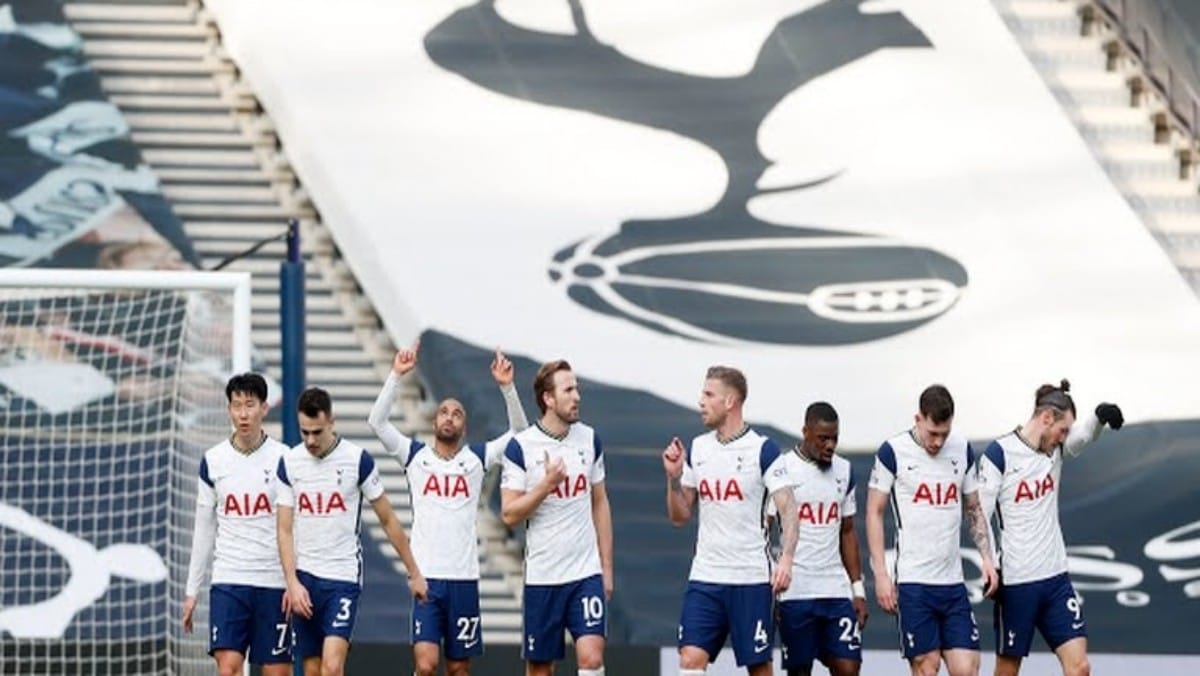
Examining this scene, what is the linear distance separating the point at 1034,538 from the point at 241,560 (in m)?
3.86

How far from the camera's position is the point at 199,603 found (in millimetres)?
16344

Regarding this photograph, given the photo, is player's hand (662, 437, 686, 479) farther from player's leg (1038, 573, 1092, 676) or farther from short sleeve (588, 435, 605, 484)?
player's leg (1038, 573, 1092, 676)

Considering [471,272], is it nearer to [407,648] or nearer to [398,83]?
[398,83]

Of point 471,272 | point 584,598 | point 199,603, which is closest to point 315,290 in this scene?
point 471,272

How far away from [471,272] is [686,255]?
1.55 m

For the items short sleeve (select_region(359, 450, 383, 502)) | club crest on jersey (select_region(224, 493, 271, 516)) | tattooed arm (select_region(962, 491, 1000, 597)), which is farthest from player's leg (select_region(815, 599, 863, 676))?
club crest on jersey (select_region(224, 493, 271, 516))

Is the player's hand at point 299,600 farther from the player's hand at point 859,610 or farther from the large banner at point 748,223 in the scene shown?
the large banner at point 748,223

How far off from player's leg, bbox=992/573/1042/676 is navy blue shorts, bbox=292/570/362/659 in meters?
3.16

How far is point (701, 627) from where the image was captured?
46.0 ft

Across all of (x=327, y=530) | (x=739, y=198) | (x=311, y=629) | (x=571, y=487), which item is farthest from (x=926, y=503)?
(x=739, y=198)

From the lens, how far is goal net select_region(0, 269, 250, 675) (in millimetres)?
18531

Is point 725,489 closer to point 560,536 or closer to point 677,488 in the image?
point 677,488

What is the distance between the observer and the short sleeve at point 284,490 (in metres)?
14.2

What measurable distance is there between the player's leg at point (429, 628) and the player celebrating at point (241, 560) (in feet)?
2.27
